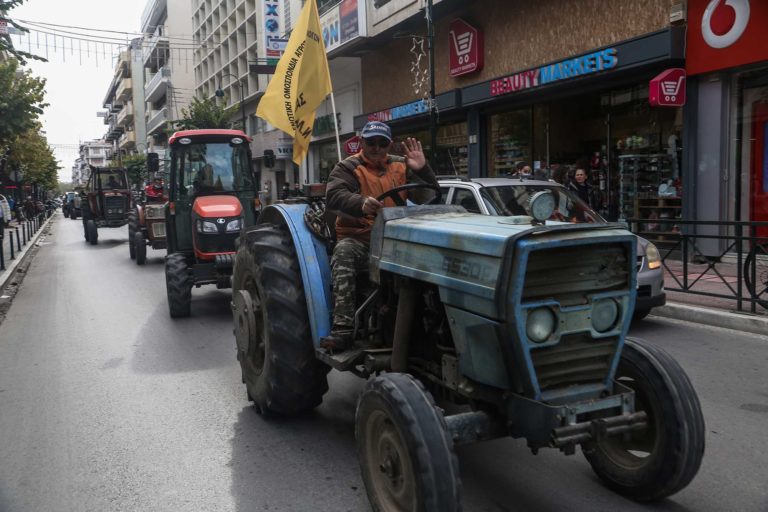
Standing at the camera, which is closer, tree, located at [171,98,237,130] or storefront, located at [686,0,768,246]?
storefront, located at [686,0,768,246]

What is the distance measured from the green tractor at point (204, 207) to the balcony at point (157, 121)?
183 feet

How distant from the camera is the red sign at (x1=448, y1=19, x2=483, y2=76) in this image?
18.0 m

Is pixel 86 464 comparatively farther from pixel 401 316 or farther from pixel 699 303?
pixel 699 303

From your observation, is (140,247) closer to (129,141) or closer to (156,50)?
(156,50)

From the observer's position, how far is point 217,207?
974 cm

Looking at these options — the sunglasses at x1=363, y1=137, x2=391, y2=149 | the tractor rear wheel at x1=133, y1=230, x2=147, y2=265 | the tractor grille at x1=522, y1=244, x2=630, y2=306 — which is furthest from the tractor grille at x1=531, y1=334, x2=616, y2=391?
the tractor rear wheel at x1=133, y1=230, x2=147, y2=265

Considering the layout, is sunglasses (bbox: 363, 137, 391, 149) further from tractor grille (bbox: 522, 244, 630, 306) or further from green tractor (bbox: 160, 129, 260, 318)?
green tractor (bbox: 160, 129, 260, 318)

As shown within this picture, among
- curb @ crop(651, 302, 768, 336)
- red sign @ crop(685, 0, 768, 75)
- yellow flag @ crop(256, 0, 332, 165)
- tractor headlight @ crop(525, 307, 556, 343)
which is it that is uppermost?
red sign @ crop(685, 0, 768, 75)

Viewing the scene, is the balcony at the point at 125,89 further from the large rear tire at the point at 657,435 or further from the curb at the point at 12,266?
the large rear tire at the point at 657,435

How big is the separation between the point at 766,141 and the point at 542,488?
10544mm

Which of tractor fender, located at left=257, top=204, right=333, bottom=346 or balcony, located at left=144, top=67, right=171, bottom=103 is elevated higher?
balcony, located at left=144, top=67, right=171, bottom=103

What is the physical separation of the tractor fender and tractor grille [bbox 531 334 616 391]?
176 cm

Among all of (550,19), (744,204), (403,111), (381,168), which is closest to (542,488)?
(381,168)

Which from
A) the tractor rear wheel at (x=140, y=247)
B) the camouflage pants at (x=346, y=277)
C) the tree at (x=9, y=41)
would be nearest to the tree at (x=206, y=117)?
the tractor rear wheel at (x=140, y=247)
